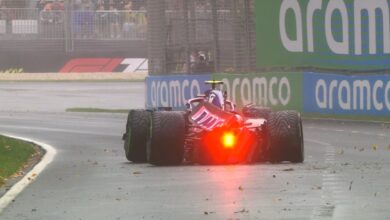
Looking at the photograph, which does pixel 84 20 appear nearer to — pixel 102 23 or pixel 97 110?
pixel 102 23

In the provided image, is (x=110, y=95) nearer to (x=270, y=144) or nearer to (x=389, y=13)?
(x=389, y=13)

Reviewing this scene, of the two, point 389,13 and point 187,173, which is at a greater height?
point 389,13

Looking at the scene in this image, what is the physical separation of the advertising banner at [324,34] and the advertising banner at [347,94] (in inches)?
29.6

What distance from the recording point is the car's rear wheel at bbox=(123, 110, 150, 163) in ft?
50.7

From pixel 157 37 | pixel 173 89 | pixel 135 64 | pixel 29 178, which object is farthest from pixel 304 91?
pixel 135 64

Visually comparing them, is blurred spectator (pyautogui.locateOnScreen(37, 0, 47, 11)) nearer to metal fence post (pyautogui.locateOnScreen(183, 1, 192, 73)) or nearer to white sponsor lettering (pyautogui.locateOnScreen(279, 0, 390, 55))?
metal fence post (pyautogui.locateOnScreen(183, 1, 192, 73))

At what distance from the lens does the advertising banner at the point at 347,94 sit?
85.0 ft

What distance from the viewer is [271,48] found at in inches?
1172

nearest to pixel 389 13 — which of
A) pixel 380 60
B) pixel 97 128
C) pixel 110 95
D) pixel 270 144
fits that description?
pixel 380 60

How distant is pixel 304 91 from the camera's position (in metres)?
27.9

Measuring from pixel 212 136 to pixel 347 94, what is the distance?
12121mm

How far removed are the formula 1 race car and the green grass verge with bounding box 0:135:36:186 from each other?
5.85 feet

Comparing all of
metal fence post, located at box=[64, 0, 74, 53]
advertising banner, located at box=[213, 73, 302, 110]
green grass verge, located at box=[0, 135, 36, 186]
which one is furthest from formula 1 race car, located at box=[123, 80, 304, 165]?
metal fence post, located at box=[64, 0, 74, 53]

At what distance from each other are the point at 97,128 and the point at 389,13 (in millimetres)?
7619
